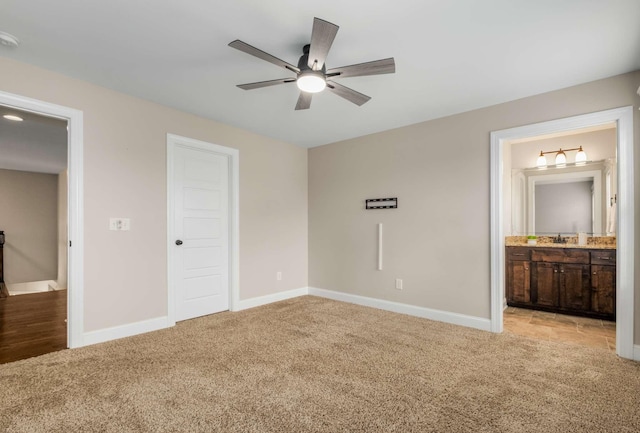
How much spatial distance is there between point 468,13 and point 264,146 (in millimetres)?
3174

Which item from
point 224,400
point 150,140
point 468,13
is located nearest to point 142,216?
point 150,140

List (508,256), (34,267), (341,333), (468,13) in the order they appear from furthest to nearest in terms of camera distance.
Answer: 1. (34,267)
2. (508,256)
3. (341,333)
4. (468,13)

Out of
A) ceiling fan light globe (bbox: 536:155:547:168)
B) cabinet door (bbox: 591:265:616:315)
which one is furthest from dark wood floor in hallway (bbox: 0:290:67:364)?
ceiling fan light globe (bbox: 536:155:547:168)

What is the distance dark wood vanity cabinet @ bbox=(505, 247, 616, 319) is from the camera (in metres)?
3.83

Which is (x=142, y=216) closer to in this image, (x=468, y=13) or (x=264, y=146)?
(x=264, y=146)

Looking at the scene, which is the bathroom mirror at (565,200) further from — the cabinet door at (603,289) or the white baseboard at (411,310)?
the white baseboard at (411,310)

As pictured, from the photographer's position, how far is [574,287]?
4.02m

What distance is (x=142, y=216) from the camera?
3.31 metres

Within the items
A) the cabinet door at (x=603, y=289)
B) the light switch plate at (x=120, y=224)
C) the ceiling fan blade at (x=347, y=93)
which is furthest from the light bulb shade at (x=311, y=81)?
the cabinet door at (x=603, y=289)

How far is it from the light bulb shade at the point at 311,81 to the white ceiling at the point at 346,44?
28 centimetres

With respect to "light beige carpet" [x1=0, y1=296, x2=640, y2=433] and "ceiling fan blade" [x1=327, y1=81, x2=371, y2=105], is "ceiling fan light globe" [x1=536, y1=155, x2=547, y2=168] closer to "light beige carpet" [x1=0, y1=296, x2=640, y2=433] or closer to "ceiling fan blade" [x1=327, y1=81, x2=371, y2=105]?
"light beige carpet" [x1=0, y1=296, x2=640, y2=433]

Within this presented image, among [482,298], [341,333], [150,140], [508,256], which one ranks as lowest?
[341,333]

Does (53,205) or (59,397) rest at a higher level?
(53,205)

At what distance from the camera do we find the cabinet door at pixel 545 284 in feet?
13.7
